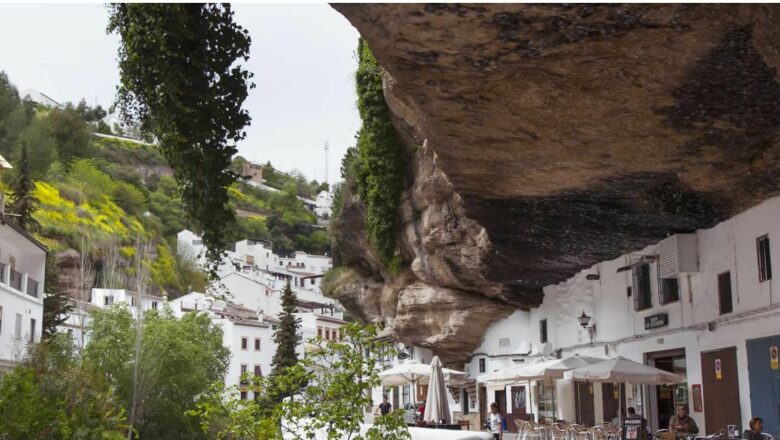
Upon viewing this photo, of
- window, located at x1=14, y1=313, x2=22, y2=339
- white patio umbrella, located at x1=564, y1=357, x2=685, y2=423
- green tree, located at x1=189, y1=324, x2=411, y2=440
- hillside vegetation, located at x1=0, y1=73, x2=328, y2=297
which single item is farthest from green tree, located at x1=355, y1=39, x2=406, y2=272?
hillside vegetation, located at x1=0, y1=73, x2=328, y2=297

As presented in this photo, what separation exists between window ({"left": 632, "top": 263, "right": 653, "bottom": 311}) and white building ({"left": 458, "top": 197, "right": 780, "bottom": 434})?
0.02 m

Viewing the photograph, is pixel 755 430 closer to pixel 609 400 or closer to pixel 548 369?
pixel 548 369

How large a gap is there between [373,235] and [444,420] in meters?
11.1

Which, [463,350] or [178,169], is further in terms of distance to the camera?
[463,350]

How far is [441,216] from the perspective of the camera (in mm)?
28297

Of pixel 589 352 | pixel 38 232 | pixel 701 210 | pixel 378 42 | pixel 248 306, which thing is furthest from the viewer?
pixel 248 306

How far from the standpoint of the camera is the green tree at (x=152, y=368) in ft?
122

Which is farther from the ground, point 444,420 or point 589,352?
point 589,352

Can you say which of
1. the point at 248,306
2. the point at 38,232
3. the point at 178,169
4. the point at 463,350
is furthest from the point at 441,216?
the point at 248,306

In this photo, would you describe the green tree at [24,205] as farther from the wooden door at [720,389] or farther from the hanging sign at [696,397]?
the wooden door at [720,389]

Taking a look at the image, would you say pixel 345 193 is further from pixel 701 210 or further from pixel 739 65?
pixel 739 65

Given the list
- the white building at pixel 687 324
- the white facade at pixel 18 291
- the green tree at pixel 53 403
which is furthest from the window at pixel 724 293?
the white facade at pixel 18 291

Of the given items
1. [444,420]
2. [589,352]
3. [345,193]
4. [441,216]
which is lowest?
[444,420]

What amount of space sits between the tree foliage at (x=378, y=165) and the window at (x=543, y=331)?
6.35 meters
